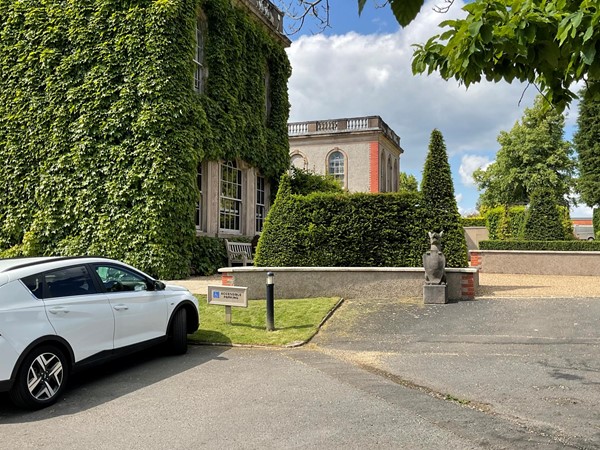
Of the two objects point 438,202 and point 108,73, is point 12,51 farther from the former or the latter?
point 438,202

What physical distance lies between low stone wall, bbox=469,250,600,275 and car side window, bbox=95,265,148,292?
1532cm

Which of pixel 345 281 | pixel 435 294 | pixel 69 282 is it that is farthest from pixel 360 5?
pixel 345 281

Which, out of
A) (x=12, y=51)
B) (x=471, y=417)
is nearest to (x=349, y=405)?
(x=471, y=417)

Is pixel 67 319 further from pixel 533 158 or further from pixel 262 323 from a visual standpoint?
pixel 533 158

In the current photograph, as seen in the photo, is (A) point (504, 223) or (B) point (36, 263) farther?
(A) point (504, 223)

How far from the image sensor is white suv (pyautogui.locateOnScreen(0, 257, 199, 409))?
480 cm

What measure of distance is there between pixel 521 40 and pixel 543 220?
20.3 meters

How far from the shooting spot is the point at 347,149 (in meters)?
37.1

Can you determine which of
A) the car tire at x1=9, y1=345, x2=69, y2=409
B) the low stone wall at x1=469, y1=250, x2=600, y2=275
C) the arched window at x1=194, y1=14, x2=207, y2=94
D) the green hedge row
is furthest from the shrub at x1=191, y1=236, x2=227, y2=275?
the green hedge row

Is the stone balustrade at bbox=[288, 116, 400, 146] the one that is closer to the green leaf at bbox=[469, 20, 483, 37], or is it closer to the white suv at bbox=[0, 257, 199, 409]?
the white suv at bbox=[0, 257, 199, 409]

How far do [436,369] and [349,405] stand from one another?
1.83 meters

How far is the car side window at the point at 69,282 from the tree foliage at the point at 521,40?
462cm

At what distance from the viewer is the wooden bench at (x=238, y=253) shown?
16422 mm

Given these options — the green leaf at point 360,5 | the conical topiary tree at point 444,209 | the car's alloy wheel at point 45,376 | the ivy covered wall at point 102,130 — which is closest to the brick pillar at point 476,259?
the conical topiary tree at point 444,209
